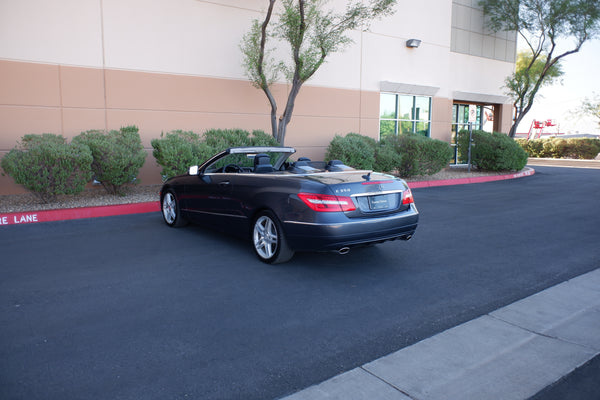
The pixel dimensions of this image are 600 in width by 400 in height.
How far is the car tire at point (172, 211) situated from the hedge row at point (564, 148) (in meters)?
31.3

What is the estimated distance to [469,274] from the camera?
18.1ft

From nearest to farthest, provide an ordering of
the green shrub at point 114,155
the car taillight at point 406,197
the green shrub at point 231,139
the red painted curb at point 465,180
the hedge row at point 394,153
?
the car taillight at point 406,197 < the green shrub at point 114,155 < the green shrub at point 231,139 < the hedge row at point 394,153 < the red painted curb at point 465,180

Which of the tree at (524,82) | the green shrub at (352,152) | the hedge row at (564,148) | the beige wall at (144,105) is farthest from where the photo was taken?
the hedge row at (564,148)

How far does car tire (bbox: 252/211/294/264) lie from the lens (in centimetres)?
564

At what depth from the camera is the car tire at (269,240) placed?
5645mm

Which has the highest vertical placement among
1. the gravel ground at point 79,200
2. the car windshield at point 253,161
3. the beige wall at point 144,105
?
the beige wall at point 144,105

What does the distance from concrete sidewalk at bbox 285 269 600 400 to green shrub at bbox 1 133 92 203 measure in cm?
829

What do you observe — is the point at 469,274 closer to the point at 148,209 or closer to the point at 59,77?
the point at 148,209

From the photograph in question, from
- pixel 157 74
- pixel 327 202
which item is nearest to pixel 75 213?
pixel 157 74

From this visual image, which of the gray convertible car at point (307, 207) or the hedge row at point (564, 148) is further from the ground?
the hedge row at point (564, 148)

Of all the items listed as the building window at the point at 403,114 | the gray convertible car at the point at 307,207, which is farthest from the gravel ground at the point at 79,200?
the building window at the point at 403,114

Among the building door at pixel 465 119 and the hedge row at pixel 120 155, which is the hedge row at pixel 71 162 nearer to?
the hedge row at pixel 120 155

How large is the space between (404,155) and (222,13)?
7.41 m

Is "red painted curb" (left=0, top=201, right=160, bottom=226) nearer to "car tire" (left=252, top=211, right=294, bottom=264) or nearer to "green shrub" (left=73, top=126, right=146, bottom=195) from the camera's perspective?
"green shrub" (left=73, top=126, right=146, bottom=195)
